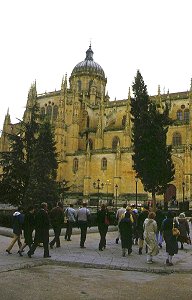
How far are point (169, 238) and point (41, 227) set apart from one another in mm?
3993

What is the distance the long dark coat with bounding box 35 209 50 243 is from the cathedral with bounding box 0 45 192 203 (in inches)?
1347

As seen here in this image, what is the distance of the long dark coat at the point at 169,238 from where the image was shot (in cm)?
1065

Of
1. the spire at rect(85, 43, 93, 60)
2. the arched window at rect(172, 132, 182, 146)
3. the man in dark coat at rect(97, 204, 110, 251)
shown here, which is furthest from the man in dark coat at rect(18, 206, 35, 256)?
the spire at rect(85, 43, 93, 60)

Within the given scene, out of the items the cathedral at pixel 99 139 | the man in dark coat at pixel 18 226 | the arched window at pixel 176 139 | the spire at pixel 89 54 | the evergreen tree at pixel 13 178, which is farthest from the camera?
the spire at pixel 89 54

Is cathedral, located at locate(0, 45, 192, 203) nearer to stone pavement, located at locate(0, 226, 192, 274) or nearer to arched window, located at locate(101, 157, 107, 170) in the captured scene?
arched window, located at locate(101, 157, 107, 170)

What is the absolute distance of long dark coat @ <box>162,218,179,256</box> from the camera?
35.0 feet

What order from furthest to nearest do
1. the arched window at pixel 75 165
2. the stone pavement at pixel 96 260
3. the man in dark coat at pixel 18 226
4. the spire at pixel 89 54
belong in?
the spire at pixel 89 54, the arched window at pixel 75 165, the man in dark coat at pixel 18 226, the stone pavement at pixel 96 260

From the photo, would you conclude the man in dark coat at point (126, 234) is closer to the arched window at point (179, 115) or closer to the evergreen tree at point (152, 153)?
the evergreen tree at point (152, 153)

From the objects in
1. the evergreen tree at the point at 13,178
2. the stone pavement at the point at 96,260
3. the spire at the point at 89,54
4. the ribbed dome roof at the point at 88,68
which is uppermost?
the spire at the point at 89,54

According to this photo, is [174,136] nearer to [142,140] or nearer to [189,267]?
[142,140]

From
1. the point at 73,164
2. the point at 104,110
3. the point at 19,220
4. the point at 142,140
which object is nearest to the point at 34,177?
the point at 142,140

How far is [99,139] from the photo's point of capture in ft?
186

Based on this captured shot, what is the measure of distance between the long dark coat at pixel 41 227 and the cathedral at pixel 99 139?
34.2m

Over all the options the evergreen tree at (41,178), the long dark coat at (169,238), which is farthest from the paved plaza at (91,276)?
the evergreen tree at (41,178)
